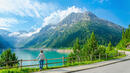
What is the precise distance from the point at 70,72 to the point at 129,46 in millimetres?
78918

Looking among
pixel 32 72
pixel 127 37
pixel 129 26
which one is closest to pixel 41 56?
pixel 32 72

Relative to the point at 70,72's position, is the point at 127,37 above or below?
above

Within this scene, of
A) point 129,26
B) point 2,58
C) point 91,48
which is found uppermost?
point 129,26

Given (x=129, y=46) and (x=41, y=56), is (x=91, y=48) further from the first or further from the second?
(x=129, y=46)

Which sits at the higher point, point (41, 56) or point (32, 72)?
point (41, 56)

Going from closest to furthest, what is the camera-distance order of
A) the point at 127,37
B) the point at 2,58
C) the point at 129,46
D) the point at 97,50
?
1. the point at 97,50
2. the point at 2,58
3. the point at 129,46
4. the point at 127,37

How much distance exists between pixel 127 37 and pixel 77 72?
107m

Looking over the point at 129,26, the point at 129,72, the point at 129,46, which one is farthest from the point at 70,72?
the point at 129,26

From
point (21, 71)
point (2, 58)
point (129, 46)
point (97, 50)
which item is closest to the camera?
point (21, 71)

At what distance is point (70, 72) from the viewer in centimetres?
1426

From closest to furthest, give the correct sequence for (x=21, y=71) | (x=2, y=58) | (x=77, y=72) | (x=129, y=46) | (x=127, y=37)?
(x=21, y=71), (x=77, y=72), (x=2, y=58), (x=129, y=46), (x=127, y=37)

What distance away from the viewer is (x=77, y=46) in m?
84.2

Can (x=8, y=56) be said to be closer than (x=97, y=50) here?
No

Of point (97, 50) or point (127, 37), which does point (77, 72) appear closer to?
point (97, 50)
